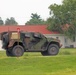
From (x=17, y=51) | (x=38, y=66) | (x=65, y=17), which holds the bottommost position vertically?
(x=38, y=66)

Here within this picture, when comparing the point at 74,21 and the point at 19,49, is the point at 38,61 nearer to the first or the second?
the point at 19,49

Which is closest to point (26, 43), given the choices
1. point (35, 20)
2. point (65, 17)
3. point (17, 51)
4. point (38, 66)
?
point (17, 51)

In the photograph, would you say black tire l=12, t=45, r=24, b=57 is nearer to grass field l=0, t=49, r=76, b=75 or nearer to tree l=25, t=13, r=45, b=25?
grass field l=0, t=49, r=76, b=75

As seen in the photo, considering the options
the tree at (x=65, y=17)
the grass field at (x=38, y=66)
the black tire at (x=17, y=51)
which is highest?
the tree at (x=65, y=17)

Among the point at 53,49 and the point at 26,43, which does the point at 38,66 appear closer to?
the point at 26,43

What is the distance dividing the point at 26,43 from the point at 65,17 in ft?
150

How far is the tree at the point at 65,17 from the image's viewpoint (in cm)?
7612

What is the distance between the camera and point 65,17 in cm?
7681

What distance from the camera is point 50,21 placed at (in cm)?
7975

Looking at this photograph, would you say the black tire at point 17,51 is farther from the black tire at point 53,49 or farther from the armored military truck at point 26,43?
the black tire at point 53,49

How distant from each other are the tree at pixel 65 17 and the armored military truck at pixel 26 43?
143ft

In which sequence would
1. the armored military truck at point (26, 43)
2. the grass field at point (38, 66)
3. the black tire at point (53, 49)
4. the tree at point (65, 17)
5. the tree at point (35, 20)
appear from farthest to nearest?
the tree at point (35, 20) → the tree at point (65, 17) → the black tire at point (53, 49) → the armored military truck at point (26, 43) → the grass field at point (38, 66)

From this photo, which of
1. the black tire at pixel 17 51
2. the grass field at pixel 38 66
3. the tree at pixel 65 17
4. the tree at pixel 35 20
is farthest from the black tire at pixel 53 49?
the tree at pixel 35 20

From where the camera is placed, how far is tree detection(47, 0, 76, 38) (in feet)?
250
